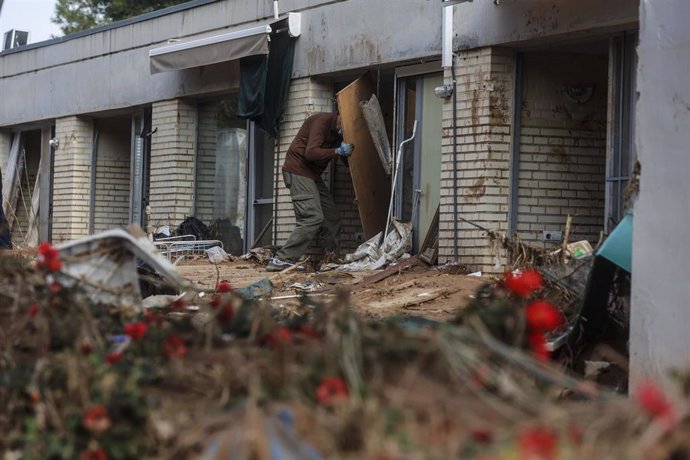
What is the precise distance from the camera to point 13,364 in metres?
3.90

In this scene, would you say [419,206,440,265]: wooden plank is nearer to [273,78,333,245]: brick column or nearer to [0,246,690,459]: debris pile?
[273,78,333,245]: brick column

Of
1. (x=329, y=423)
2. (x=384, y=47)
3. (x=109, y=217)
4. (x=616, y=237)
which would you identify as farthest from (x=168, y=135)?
Result: (x=329, y=423)

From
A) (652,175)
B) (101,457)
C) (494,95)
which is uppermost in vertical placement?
(494,95)

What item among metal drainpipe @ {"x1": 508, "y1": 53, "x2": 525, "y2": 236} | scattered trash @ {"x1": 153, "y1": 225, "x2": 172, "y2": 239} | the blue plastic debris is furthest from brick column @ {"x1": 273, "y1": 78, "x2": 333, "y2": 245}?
the blue plastic debris

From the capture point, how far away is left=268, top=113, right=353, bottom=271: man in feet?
42.5

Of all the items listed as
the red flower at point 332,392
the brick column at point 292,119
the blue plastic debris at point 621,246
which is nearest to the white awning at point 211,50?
the brick column at point 292,119

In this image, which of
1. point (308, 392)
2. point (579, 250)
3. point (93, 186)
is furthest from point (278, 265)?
point (308, 392)

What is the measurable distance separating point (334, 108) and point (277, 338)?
10974mm

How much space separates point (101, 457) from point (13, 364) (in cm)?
78

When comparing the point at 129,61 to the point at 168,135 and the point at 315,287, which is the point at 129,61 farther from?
the point at 315,287

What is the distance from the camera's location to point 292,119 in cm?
1417

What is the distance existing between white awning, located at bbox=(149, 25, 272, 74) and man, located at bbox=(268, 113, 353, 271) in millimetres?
1219

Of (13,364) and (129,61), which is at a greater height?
(129,61)

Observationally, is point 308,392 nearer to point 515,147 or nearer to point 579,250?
point 579,250
